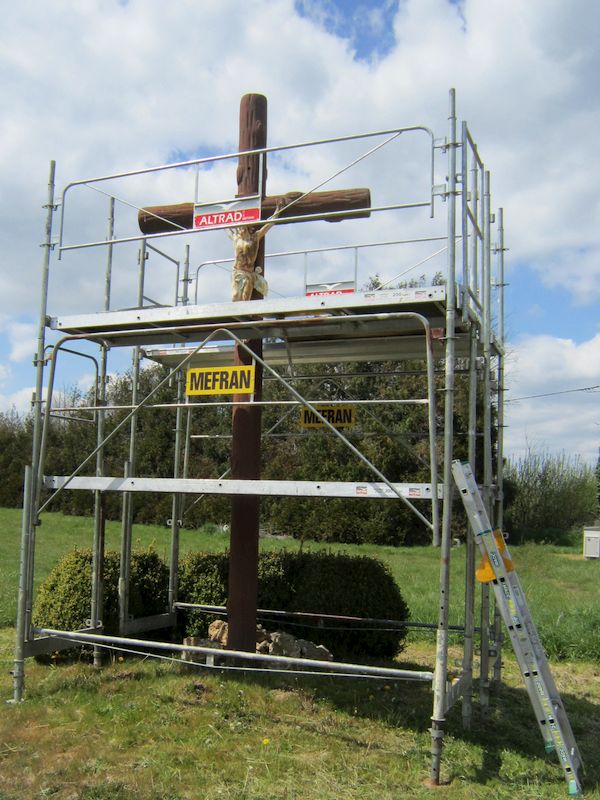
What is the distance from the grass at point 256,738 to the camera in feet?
16.4

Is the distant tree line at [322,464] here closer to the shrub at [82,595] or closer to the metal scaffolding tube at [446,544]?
the shrub at [82,595]

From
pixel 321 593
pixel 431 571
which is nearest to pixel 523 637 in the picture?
pixel 321 593

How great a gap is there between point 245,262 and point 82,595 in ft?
12.0

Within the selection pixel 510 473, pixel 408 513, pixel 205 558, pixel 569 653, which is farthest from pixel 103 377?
pixel 510 473

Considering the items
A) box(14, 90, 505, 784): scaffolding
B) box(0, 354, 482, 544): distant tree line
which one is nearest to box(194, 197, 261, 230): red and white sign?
box(14, 90, 505, 784): scaffolding

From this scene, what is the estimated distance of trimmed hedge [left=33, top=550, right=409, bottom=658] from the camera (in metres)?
7.96

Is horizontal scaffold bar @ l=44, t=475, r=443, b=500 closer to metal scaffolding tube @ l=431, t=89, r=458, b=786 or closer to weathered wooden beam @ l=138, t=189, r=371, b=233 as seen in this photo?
metal scaffolding tube @ l=431, t=89, r=458, b=786

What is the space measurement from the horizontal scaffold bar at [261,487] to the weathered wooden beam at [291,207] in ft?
8.13

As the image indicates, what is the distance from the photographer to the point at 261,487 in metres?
5.99

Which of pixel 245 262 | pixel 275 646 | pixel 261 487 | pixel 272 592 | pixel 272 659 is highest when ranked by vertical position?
pixel 245 262

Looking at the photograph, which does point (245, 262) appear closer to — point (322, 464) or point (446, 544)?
point (446, 544)

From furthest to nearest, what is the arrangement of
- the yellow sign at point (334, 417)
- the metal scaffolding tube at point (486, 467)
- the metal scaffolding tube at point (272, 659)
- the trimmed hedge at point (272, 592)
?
the trimmed hedge at point (272, 592), the yellow sign at point (334, 417), the metal scaffolding tube at point (486, 467), the metal scaffolding tube at point (272, 659)

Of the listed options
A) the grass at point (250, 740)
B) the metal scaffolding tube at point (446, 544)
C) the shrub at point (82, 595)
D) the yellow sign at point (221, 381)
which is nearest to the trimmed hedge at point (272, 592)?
the shrub at point (82, 595)

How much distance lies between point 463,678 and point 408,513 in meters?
15.5
